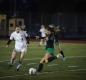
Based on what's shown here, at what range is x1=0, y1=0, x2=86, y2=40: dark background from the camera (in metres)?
69.2

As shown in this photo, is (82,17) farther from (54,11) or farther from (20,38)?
(20,38)

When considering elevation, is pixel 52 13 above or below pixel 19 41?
above

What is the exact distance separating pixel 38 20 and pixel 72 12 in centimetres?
648

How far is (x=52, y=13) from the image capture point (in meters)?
74.1

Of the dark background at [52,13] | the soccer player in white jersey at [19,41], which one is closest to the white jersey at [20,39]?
the soccer player in white jersey at [19,41]

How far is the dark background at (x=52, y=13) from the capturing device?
69188 millimetres

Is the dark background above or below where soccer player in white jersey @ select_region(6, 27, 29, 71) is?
above

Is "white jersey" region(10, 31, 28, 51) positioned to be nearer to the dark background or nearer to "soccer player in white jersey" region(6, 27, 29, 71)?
"soccer player in white jersey" region(6, 27, 29, 71)

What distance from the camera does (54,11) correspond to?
249 ft

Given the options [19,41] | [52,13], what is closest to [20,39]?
[19,41]

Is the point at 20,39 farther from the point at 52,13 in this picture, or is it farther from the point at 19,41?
the point at 52,13

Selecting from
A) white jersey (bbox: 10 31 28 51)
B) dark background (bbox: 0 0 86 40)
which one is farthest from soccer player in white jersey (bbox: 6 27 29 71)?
dark background (bbox: 0 0 86 40)

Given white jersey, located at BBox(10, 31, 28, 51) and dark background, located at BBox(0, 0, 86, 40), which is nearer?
white jersey, located at BBox(10, 31, 28, 51)

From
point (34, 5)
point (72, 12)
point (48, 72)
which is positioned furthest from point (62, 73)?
point (34, 5)
